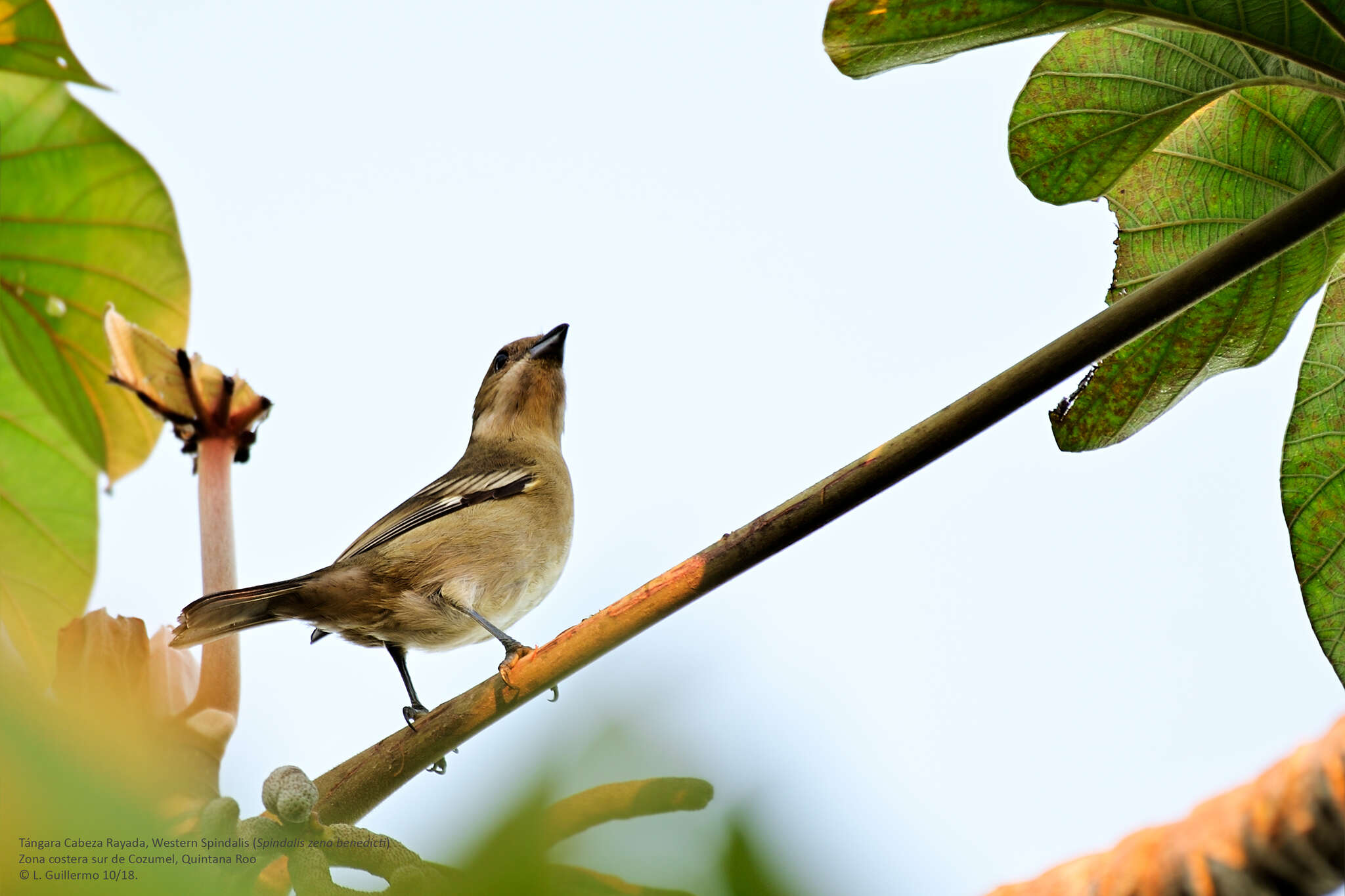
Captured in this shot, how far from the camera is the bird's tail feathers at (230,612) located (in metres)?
2.50

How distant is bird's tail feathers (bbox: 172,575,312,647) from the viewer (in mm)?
2504

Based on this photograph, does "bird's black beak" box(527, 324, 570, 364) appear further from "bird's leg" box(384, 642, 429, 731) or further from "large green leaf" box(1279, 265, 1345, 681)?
"large green leaf" box(1279, 265, 1345, 681)

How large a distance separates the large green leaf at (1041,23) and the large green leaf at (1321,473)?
2.66 ft

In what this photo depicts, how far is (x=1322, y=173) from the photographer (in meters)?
2.42

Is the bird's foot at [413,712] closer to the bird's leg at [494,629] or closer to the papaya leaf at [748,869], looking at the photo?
the bird's leg at [494,629]

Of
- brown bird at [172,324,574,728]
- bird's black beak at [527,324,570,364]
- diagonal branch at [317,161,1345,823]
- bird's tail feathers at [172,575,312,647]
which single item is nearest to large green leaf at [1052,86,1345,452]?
diagonal branch at [317,161,1345,823]

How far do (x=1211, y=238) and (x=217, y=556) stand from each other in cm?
240

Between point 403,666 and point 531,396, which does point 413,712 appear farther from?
point 531,396

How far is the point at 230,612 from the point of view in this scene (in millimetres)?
2967

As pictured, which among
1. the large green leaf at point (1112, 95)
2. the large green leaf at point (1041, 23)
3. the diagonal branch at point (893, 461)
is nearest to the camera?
the diagonal branch at point (893, 461)

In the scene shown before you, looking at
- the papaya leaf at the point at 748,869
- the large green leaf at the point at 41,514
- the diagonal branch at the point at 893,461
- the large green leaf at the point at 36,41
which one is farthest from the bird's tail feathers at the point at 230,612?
the papaya leaf at the point at 748,869

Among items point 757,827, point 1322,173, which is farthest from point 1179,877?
point 1322,173

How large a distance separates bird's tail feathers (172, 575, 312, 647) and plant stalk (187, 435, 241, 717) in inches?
2.2

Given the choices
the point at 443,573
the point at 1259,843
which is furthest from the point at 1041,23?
the point at 443,573
